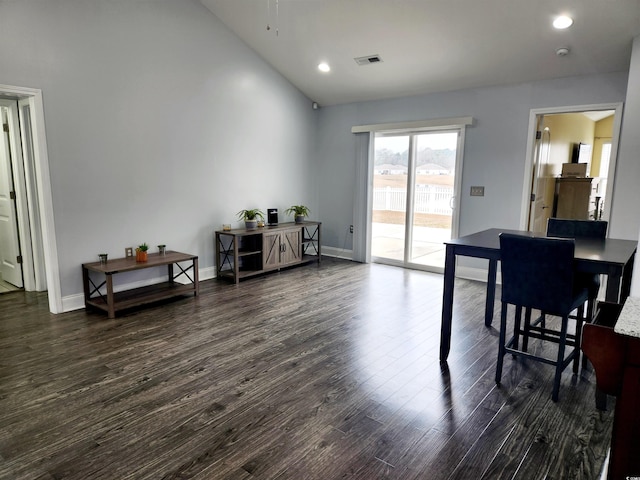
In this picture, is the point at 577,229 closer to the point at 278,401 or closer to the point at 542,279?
the point at 542,279

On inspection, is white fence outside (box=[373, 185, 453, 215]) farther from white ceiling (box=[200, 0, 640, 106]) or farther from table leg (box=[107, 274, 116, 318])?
table leg (box=[107, 274, 116, 318])

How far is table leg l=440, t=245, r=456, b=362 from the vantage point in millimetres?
2885

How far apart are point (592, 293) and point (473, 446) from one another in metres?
1.66

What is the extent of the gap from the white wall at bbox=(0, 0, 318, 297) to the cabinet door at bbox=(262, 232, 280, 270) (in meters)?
0.58

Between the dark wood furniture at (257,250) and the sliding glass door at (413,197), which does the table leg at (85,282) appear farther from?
the sliding glass door at (413,197)

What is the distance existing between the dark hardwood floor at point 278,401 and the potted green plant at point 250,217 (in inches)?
63.5

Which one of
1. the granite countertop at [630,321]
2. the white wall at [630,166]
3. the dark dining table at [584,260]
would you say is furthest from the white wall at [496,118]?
the granite countertop at [630,321]

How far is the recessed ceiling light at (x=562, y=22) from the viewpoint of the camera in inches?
144

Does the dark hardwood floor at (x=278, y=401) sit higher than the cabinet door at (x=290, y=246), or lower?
lower

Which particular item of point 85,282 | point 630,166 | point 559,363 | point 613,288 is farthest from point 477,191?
point 85,282

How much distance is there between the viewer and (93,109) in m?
3.99

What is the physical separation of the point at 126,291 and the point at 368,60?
3995 millimetres

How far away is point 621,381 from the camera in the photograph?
1.24 m

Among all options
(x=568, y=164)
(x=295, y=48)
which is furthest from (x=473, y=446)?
(x=568, y=164)
